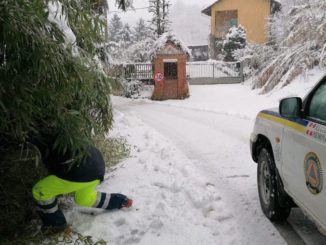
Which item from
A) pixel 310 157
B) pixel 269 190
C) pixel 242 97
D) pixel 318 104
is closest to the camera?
pixel 310 157

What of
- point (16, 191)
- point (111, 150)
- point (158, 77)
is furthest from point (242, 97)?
point (16, 191)

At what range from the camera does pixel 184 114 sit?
1447 centimetres

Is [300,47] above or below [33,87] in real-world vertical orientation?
above

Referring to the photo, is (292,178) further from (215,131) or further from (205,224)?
(215,131)

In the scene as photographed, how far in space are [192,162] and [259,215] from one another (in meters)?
2.51

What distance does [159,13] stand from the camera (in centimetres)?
3030

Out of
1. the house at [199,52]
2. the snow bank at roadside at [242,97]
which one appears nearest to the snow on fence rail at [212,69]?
the snow bank at roadside at [242,97]

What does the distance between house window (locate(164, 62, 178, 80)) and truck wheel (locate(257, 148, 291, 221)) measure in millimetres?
16784

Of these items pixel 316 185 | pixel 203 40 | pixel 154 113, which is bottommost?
pixel 154 113

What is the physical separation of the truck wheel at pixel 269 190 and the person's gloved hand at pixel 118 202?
146 centimetres

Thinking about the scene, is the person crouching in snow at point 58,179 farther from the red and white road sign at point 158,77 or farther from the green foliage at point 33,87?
the red and white road sign at point 158,77

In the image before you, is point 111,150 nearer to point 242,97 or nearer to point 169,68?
point 242,97

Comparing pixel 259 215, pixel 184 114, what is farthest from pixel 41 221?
pixel 184 114

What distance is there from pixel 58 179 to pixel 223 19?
36.5 meters
